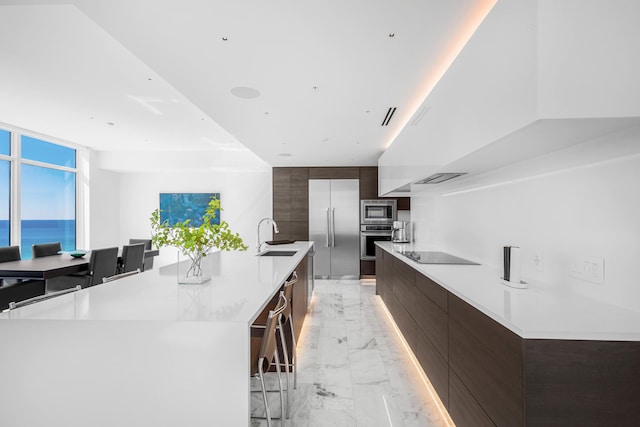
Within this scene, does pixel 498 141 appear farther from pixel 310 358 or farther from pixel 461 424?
pixel 310 358

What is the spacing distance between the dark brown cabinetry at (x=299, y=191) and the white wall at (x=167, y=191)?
0.70m

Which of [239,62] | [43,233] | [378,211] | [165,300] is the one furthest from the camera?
[378,211]

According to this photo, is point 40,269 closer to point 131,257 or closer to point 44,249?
point 131,257

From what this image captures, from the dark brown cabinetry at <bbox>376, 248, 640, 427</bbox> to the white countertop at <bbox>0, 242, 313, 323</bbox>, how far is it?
3.28ft

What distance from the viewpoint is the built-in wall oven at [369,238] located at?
634 centimetres

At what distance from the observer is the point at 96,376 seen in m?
1.19

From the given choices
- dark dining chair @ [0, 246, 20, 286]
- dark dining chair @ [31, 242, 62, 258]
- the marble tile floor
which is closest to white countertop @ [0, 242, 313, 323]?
the marble tile floor

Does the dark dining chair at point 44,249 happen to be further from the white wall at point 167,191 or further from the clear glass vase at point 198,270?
the clear glass vase at point 198,270

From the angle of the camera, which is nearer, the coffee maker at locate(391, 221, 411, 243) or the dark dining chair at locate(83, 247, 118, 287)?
the dark dining chair at locate(83, 247, 118, 287)

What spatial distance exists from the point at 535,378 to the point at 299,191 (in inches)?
223

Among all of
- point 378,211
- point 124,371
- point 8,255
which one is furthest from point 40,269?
point 378,211

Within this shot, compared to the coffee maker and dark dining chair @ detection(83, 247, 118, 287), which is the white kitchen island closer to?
dark dining chair @ detection(83, 247, 118, 287)

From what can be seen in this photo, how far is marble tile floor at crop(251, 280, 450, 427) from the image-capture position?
76.2 inches

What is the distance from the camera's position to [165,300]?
4.79 ft
